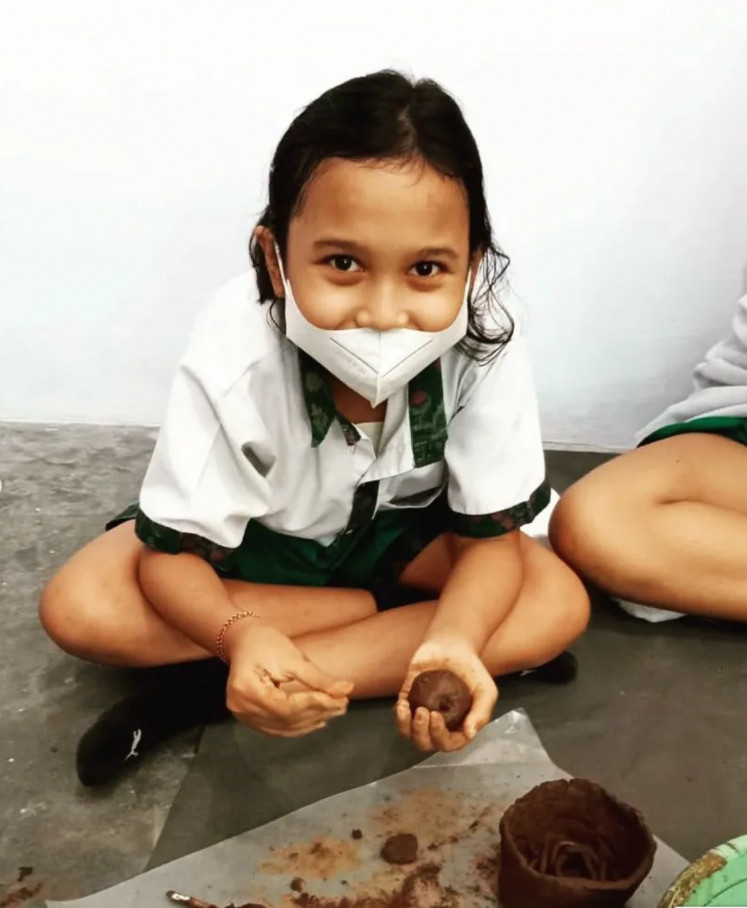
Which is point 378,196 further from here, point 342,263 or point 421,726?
point 421,726

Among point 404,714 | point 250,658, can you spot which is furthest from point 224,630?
point 404,714

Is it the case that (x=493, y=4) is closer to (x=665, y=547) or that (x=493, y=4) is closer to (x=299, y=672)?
(x=665, y=547)

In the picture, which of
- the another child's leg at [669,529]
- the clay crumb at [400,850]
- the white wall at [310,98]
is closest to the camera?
the clay crumb at [400,850]

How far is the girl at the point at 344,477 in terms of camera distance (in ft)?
2.48

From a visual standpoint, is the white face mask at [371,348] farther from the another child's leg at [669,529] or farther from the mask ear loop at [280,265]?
the another child's leg at [669,529]

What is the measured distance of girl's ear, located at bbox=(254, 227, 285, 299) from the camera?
0.82 meters

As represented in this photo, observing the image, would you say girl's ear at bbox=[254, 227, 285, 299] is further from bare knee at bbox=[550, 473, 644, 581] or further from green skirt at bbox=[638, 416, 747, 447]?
green skirt at bbox=[638, 416, 747, 447]

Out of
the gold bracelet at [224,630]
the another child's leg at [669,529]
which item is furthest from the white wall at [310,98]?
the gold bracelet at [224,630]

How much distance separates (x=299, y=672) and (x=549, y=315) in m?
0.82

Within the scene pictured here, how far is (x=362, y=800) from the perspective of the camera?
89cm

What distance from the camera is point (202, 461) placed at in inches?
33.8

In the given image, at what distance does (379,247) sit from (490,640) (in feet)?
1.40

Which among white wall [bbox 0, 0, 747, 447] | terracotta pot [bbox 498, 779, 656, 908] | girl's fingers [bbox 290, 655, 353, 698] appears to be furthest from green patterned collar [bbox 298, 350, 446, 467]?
white wall [bbox 0, 0, 747, 447]

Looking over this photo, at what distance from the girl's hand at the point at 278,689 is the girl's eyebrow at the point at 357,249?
33cm
